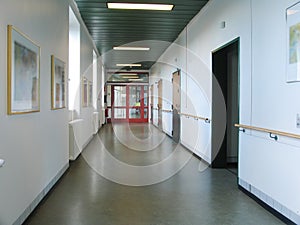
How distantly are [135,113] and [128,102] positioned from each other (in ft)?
2.92

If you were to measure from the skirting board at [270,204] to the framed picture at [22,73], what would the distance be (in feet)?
9.83

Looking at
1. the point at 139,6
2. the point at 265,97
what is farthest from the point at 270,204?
the point at 139,6

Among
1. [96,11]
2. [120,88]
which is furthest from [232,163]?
[120,88]

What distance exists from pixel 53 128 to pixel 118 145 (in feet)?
14.2

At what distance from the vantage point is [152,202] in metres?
3.79

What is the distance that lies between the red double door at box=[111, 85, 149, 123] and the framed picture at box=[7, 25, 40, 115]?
1512cm

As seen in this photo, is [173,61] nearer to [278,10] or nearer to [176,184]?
[176,184]

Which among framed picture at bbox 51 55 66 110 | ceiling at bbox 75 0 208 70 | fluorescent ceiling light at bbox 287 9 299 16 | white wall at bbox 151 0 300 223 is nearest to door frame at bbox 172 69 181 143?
ceiling at bbox 75 0 208 70

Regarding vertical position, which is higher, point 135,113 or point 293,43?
point 293,43

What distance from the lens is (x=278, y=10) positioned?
3252 mm

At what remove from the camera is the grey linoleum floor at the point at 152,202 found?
3.22 m

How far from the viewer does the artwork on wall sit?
2865 mm

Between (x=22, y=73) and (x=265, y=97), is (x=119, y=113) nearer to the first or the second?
(x=265, y=97)

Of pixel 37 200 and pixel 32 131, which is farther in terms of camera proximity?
pixel 37 200
